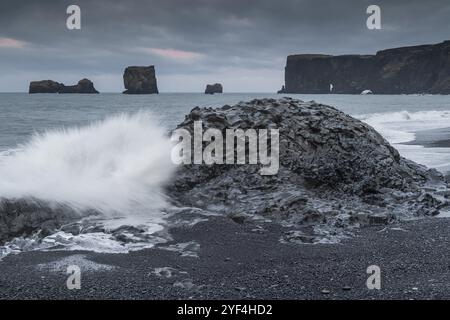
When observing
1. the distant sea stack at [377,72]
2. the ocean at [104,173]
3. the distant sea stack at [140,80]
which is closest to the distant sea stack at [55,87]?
the distant sea stack at [140,80]

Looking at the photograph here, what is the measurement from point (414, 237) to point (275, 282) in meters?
2.75

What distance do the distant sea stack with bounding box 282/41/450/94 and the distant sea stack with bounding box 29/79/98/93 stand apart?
79.1 metres

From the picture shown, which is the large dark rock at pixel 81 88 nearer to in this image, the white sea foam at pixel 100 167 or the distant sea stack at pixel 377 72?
the distant sea stack at pixel 377 72

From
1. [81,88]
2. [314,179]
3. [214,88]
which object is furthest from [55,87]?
[314,179]

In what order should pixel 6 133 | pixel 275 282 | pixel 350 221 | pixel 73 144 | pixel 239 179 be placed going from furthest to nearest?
pixel 6 133, pixel 73 144, pixel 239 179, pixel 350 221, pixel 275 282

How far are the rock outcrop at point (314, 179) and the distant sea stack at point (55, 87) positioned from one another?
124318mm

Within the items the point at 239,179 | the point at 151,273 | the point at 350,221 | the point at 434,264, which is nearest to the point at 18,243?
the point at 151,273

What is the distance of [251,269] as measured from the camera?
5.60 meters

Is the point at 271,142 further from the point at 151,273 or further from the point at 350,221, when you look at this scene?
the point at 151,273

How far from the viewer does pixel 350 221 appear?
767 cm

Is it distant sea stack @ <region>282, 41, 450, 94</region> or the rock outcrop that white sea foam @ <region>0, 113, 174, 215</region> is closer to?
the rock outcrop

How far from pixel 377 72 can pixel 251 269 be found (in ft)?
537

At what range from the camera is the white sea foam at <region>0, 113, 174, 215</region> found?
27.9 feet
